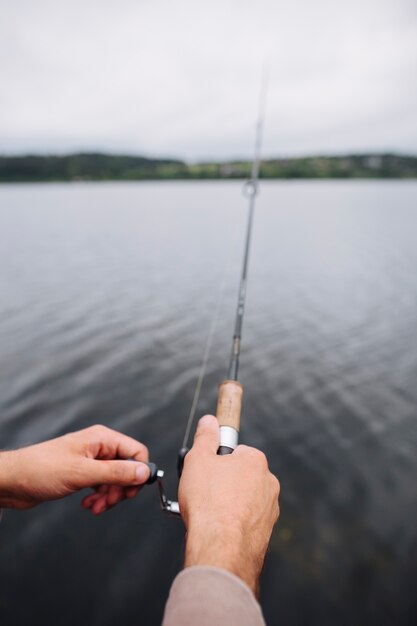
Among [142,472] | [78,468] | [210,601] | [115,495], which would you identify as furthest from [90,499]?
[210,601]

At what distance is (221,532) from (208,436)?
483 millimetres

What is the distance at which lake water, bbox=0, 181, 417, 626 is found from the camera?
3650 millimetres

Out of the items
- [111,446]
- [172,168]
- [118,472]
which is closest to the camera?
[118,472]

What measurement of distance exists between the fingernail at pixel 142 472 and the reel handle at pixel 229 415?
1.76 ft

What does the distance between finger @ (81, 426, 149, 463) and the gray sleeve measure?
38.5 inches

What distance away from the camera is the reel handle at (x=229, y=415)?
1.92 meters

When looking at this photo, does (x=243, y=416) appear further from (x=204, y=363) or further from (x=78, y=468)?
(x=78, y=468)

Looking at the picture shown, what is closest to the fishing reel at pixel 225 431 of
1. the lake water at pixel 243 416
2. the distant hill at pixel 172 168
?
the lake water at pixel 243 416

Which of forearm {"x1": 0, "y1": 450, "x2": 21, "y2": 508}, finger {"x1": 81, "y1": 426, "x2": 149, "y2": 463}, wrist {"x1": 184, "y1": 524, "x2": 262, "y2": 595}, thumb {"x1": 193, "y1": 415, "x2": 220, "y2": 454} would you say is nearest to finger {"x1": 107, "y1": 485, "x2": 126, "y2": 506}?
finger {"x1": 81, "y1": 426, "x2": 149, "y2": 463}

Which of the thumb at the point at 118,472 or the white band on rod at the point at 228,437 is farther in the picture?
the thumb at the point at 118,472

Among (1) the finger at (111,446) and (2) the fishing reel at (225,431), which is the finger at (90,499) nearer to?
(1) the finger at (111,446)

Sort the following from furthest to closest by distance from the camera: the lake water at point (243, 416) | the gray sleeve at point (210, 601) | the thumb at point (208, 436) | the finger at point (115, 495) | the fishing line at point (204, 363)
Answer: the fishing line at point (204, 363) < the lake water at point (243, 416) < the finger at point (115, 495) < the thumb at point (208, 436) < the gray sleeve at point (210, 601)

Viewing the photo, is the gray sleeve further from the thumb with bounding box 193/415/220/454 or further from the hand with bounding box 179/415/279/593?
the thumb with bounding box 193/415/220/454

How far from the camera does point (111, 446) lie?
89.3 inches
